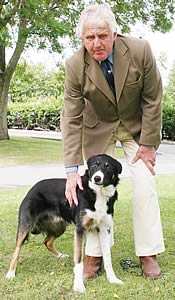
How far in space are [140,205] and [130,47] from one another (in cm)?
133

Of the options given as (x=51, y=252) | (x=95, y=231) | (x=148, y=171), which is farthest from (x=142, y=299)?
(x=51, y=252)

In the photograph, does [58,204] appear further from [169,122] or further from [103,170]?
[169,122]

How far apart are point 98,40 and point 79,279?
1.88 m

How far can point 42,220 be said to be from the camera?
4.18 metres

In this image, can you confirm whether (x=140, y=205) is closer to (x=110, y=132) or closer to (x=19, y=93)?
(x=110, y=132)

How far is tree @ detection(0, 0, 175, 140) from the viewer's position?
1603cm

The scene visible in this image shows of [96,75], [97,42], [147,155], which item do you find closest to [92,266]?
[147,155]

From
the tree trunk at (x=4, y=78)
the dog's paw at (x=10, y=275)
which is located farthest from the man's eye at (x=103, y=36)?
the tree trunk at (x=4, y=78)

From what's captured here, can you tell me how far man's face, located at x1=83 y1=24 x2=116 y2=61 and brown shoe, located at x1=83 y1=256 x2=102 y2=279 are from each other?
1773mm

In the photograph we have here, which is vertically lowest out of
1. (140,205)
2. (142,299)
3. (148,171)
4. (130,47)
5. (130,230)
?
(130,230)

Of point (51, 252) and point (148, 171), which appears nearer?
point (148, 171)

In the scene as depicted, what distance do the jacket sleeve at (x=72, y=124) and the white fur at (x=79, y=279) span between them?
84cm

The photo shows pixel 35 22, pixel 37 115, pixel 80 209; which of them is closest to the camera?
pixel 80 209

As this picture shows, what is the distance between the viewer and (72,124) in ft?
12.8
